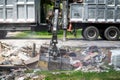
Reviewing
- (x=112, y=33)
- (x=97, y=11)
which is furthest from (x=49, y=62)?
(x=112, y=33)

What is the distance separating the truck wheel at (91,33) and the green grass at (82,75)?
33.0ft

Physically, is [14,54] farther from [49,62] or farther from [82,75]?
[82,75]

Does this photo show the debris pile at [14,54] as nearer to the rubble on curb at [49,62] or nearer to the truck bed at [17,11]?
the rubble on curb at [49,62]

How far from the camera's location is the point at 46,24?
21.6 meters

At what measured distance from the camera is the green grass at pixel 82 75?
13.0 meters

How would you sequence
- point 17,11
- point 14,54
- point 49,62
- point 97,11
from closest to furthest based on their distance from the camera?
point 49,62 → point 14,54 → point 17,11 → point 97,11

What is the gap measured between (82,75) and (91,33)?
1076 centimetres

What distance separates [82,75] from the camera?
523 inches

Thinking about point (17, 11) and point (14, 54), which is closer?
point (14, 54)

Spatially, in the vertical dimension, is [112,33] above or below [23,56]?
above

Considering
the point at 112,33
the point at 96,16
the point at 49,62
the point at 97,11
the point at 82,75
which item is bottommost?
the point at 82,75

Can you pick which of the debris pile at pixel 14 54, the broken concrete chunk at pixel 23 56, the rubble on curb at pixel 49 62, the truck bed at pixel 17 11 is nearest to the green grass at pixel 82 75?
the rubble on curb at pixel 49 62

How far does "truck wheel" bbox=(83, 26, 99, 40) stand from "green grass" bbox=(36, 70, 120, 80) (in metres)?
10.1

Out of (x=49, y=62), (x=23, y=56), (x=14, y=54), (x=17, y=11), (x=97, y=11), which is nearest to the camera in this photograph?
(x=49, y=62)
